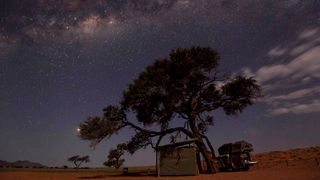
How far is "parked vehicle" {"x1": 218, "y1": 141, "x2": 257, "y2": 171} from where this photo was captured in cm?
3738

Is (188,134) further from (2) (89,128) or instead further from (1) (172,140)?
(2) (89,128)

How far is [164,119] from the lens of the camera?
129 ft

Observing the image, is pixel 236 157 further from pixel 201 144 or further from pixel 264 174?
pixel 264 174

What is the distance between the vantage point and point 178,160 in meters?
33.6

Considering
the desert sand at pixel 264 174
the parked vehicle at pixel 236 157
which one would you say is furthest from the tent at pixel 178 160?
the parked vehicle at pixel 236 157

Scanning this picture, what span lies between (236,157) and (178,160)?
833 centimetres

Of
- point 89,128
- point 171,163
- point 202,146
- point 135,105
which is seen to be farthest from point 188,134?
point 89,128

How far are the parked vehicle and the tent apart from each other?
7.10 metres

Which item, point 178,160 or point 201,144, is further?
point 201,144

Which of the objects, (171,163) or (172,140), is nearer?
(171,163)

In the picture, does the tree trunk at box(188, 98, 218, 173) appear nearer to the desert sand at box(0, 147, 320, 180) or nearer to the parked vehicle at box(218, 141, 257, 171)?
the parked vehicle at box(218, 141, 257, 171)

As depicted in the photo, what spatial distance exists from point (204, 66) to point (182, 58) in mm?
2683

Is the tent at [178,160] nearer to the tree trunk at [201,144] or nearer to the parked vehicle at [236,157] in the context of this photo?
the tree trunk at [201,144]

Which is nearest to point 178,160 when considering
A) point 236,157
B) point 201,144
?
point 201,144
